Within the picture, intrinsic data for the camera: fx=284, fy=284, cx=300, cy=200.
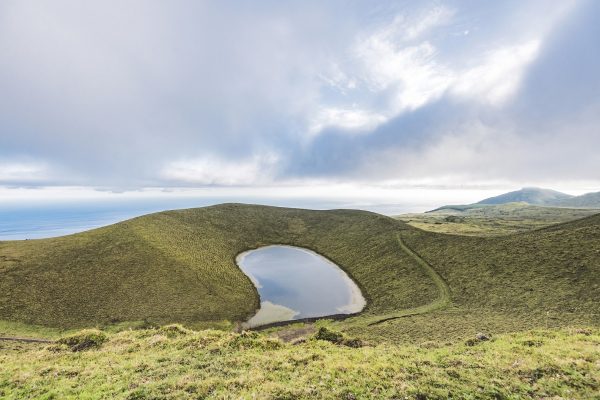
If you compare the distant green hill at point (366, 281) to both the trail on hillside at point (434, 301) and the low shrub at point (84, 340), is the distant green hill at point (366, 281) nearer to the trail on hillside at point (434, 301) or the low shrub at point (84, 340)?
the trail on hillside at point (434, 301)

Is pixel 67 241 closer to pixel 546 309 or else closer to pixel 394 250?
pixel 394 250

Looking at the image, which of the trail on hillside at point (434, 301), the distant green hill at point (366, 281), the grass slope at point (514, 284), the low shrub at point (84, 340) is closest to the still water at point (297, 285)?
the distant green hill at point (366, 281)

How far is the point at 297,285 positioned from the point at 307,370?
54080 mm

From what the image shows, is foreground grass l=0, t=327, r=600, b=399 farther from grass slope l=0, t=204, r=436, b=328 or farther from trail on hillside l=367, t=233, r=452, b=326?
grass slope l=0, t=204, r=436, b=328

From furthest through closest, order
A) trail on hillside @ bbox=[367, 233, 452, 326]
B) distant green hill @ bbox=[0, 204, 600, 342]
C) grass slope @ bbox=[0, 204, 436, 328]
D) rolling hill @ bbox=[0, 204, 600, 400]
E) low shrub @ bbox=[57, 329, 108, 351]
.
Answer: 1. grass slope @ bbox=[0, 204, 436, 328]
2. trail on hillside @ bbox=[367, 233, 452, 326]
3. distant green hill @ bbox=[0, 204, 600, 342]
4. low shrub @ bbox=[57, 329, 108, 351]
5. rolling hill @ bbox=[0, 204, 600, 400]

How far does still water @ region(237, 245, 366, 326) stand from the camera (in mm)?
57875

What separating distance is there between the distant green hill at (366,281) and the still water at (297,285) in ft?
9.80

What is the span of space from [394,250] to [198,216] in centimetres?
8004

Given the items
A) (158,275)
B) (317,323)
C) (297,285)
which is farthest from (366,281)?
(158,275)

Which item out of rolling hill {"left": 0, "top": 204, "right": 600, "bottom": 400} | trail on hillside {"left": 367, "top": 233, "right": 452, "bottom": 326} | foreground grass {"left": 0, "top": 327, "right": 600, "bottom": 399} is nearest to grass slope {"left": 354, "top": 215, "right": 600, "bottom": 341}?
rolling hill {"left": 0, "top": 204, "right": 600, "bottom": 400}

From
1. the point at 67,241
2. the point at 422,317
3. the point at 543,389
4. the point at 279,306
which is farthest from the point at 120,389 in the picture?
the point at 67,241

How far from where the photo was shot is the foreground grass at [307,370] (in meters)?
15.7

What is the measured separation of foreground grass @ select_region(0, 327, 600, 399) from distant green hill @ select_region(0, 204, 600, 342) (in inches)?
513

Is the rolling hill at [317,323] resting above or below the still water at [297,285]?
above
